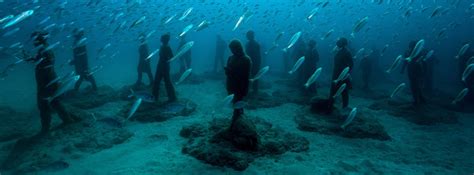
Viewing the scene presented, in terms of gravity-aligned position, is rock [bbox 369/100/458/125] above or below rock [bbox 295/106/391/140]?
below

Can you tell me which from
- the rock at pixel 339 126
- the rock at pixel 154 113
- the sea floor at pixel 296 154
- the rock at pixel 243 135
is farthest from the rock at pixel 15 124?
the rock at pixel 339 126

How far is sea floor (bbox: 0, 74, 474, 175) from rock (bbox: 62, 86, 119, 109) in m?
1.19

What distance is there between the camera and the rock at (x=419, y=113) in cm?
1084

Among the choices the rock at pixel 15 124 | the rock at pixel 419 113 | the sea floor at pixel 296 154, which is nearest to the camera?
the sea floor at pixel 296 154

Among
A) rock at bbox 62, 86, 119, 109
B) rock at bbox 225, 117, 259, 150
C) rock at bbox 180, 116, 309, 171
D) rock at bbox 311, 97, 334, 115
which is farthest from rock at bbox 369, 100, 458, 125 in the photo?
rock at bbox 62, 86, 119, 109

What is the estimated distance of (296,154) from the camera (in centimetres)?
720

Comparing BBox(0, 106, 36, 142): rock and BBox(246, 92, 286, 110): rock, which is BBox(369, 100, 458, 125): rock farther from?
BBox(0, 106, 36, 142): rock

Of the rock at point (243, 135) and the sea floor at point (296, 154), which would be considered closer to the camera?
the sea floor at point (296, 154)

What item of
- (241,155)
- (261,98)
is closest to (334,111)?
(261,98)

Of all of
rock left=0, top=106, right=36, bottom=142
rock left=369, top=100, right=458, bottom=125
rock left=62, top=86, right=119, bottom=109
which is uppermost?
rock left=62, top=86, right=119, bottom=109

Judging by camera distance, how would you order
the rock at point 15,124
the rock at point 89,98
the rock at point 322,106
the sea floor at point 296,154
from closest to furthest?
the sea floor at point 296,154 < the rock at point 15,124 < the rock at point 322,106 < the rock at point 89,98

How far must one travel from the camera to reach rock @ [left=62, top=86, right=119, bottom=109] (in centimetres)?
1166

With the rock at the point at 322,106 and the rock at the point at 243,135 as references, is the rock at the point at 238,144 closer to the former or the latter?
the rock at the point at 243,135

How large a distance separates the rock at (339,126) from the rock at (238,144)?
1364 mm
